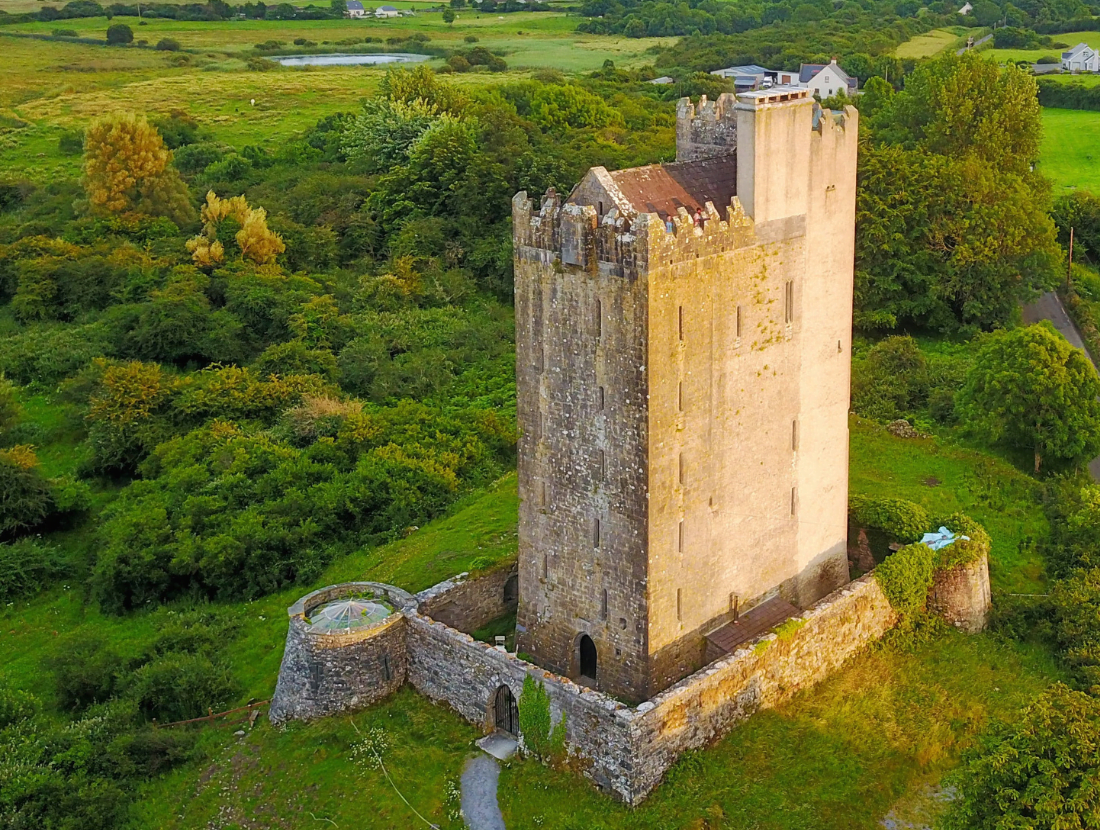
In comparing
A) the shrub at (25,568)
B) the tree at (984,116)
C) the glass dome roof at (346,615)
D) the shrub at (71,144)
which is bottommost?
the shrub at (25,568)

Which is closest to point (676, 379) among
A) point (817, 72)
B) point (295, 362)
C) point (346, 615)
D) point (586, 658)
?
point (586, 658)

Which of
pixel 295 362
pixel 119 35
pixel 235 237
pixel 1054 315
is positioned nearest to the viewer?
pixel 295 362

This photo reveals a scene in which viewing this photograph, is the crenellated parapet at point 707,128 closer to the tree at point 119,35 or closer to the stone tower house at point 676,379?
the stone tower house at point 676,379

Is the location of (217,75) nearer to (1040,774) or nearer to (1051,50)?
(1051,50)

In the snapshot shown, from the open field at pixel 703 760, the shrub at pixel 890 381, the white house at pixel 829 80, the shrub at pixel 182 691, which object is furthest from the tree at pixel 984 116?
the shrub at pixel 182 691

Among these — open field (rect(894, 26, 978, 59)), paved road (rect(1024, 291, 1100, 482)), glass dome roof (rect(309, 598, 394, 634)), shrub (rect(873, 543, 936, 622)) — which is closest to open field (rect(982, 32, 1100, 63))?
open field (rect(894, 26, 978, 59))
